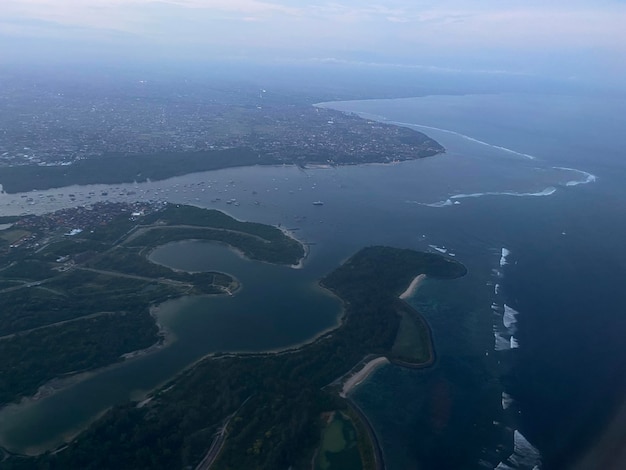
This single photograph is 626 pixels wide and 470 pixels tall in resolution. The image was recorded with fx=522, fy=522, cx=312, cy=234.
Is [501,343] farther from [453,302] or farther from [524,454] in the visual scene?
[524,454]

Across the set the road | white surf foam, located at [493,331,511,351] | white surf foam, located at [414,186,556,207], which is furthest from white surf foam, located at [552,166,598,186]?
the road

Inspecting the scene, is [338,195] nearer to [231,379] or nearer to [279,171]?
[279,171]

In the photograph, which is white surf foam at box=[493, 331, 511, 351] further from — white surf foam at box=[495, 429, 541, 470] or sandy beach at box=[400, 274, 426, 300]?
white surf foam at box=[495, 429, 541, 470]

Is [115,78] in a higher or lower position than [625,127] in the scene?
lower

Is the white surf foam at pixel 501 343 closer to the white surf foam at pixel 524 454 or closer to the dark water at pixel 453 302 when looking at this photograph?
the dark water at pixel 453 302

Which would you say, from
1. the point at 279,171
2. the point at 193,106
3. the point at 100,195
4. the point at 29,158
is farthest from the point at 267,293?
the point at 193,106
